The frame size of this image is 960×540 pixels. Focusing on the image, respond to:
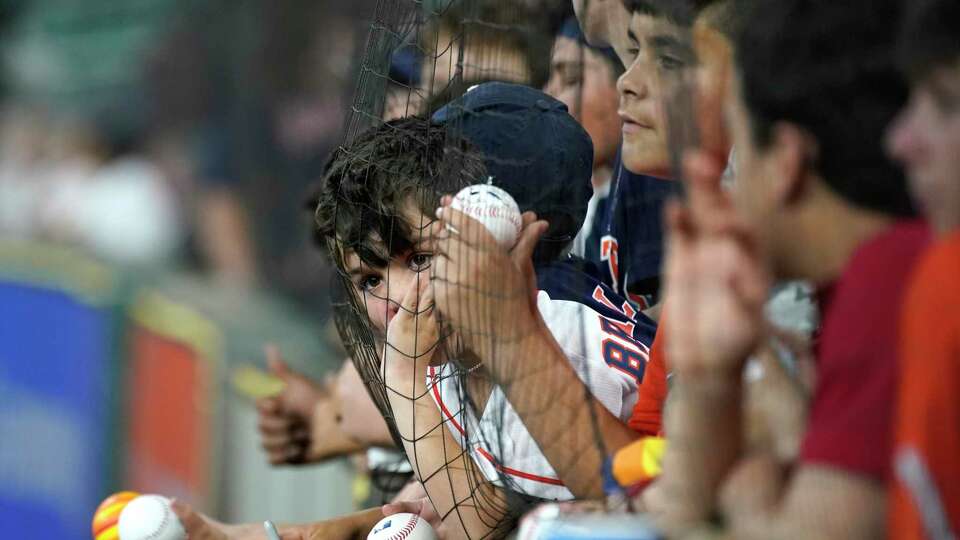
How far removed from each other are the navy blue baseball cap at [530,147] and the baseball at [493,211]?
195 mm

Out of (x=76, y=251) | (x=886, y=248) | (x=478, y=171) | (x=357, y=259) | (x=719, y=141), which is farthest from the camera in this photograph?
(x=76, y=251)

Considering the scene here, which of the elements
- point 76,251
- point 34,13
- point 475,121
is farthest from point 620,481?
point 34,13

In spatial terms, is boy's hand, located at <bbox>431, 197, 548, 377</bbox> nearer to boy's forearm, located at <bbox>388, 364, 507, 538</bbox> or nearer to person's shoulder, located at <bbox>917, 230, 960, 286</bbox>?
boy's forearm, located at <bbox>388, 364, 507, 538</bbox>

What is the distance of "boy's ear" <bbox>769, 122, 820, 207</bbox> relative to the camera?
1443 millimetres

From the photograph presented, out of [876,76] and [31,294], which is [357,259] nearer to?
[876,76]

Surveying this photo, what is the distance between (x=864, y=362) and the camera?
1.38 m

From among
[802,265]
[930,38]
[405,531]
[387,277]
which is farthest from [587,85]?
[930,38]

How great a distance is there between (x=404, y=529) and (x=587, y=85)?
1.00 meters

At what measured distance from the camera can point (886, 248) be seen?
141cm

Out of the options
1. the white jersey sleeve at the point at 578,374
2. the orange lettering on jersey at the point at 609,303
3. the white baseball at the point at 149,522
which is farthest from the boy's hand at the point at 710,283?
the white baseball at the point at 149,522

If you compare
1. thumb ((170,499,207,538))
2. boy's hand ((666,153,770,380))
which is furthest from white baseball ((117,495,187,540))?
boy's hand ((666,153,770,380))

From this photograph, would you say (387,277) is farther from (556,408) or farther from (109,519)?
(109,519)

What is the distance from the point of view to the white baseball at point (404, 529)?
2344 millimetres

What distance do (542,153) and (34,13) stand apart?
809 cm
